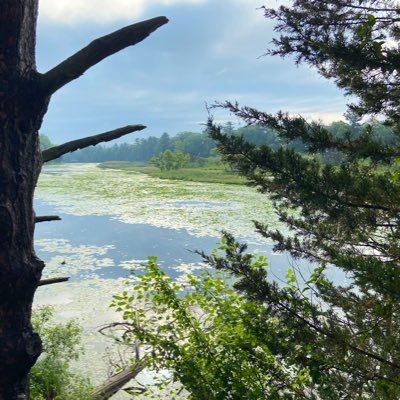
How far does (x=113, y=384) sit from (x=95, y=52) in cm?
551

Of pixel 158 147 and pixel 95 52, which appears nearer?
pixel 95 52

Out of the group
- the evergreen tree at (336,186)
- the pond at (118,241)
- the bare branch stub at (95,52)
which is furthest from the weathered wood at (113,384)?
the bare branch stub at (95,52)

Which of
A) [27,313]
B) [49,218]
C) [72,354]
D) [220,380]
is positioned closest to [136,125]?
[49,218]

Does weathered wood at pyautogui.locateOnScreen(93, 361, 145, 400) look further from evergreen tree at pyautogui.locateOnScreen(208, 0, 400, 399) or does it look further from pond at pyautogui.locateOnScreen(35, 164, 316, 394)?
evergreen tree at pyautogui.locateOnScreen(208, 0, 400, 399)

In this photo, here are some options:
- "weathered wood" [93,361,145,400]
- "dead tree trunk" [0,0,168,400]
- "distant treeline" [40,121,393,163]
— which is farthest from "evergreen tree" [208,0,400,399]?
"distant treeline" [40,121,393,163]

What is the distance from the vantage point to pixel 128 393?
6.25 meters

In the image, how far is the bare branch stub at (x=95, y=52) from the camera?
7.02ft

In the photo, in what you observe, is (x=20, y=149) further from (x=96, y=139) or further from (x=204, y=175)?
(x=204, y=175)

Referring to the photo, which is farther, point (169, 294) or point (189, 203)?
point (189, 203)

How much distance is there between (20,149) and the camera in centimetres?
239

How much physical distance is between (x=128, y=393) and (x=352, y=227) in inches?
192

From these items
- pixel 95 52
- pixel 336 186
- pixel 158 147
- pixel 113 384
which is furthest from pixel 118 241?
pixel 158 147

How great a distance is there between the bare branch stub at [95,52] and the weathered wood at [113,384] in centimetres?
463

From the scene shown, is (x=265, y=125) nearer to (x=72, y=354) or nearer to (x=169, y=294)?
(x=169, y=294)
